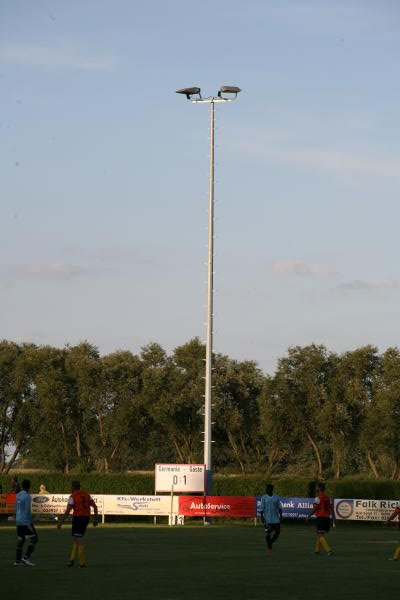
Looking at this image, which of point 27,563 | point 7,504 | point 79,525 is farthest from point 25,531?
point 7,504

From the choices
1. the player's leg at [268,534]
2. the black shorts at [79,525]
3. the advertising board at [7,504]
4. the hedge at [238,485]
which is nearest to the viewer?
the black shorts at [79,525]

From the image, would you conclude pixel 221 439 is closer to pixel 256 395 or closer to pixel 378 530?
pixel 256 395

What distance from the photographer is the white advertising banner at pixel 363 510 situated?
2093 inches

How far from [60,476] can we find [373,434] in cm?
2287

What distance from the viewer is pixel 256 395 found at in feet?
300

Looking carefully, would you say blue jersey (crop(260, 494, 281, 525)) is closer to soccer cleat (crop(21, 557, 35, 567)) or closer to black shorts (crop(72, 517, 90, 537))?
black shorts (crop(72, 517, 90, 537))

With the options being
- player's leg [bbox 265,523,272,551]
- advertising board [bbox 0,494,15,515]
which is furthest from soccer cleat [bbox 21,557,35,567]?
advertising board [bbox 0,494,15,515]

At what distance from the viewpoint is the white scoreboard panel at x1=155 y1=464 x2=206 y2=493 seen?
5306 cm

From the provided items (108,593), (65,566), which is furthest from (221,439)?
(108,593)

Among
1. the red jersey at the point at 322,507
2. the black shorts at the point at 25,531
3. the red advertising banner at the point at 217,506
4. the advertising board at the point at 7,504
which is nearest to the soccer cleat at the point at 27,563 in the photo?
the black shorts at the point at 25,531

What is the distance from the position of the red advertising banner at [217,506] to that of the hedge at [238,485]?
11666mm

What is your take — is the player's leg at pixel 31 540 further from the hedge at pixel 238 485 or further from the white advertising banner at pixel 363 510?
the hedge at pixel 238 485

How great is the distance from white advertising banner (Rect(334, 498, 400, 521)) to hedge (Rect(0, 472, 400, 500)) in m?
9.54

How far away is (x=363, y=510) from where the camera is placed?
175 ft
